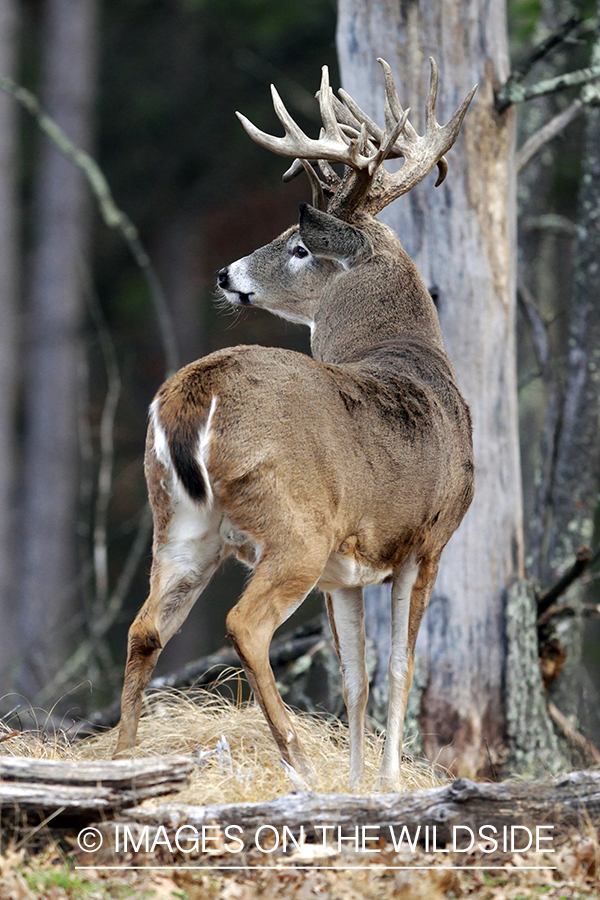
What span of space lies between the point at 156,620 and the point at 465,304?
2768mm

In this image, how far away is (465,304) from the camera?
19.2ft

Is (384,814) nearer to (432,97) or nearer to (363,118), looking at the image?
(432,97)

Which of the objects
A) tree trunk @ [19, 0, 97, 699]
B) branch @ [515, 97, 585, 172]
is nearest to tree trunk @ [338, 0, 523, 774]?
branch @ [515, 97, 585, 172]

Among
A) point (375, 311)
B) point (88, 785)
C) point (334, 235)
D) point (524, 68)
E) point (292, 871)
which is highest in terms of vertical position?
point (524, 68)

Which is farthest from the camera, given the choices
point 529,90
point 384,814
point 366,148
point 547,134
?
point 547,134

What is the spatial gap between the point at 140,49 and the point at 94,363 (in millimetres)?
5511

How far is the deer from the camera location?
3676mm

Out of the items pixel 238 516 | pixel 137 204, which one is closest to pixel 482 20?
pixel 238 516

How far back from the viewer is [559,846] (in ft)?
11.0

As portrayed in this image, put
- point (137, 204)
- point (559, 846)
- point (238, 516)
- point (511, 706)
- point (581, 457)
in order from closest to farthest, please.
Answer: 1. point (559, 846)
2. point (238, 516)
3. point (511, 706)
4. point (581, 457)
5. point (137, 204)

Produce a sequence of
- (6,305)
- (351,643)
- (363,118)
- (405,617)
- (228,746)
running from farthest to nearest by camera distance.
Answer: (6,305)
(363,118)
(351,643)
(405,617)
(228,746)

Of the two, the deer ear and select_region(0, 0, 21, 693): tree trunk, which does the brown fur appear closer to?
the deer ear

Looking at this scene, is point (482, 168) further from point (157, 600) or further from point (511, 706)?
point (157, 600)

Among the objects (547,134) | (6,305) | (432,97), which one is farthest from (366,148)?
(6,305)
